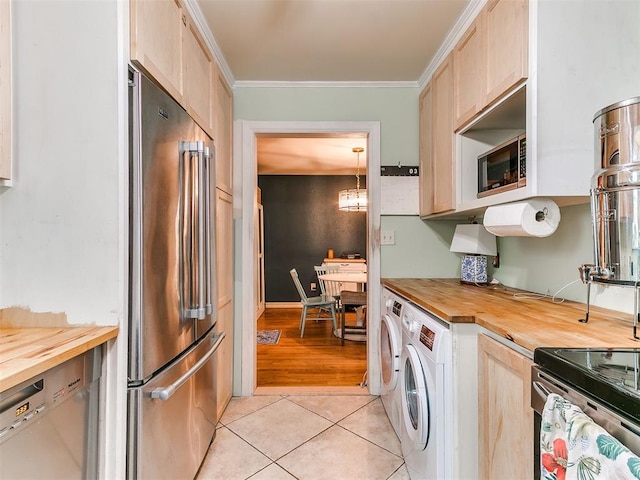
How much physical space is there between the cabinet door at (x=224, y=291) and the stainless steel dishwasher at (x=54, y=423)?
1.01m

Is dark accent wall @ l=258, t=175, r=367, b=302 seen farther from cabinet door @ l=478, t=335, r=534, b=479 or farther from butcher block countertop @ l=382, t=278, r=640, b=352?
cabinet door @ l=478, t=335, r=534, b=479

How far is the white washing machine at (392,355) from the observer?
1.82 m

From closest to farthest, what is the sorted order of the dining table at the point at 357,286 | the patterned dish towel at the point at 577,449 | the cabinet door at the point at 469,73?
the patterned dish towel at the point at 577,449
the cabinet door at the point at 469,73
the dining table at the point at 357,286

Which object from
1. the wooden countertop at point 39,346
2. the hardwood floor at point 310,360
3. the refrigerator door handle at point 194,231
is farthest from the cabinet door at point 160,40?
the hardwood floor at point 310,360

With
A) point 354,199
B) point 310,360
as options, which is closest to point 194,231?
point 310,360

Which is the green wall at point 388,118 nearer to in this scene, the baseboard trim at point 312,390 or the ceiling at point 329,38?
the ceiling at point 329,38

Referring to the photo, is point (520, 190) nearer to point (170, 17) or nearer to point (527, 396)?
point (527, 396)

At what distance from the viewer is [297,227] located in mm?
5941

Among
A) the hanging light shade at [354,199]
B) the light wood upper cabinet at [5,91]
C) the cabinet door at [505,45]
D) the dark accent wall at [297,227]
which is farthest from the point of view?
the dark accent wall at [297,227]

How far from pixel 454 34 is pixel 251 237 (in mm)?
1876

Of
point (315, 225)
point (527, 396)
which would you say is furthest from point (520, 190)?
point (315, 225)

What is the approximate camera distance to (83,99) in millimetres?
1107

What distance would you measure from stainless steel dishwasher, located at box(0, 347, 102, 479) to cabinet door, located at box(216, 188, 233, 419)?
1.01 m

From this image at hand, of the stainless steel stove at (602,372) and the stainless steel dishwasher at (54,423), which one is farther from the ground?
the stainless steel stove at (602,372)
